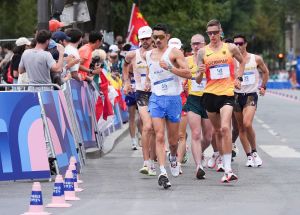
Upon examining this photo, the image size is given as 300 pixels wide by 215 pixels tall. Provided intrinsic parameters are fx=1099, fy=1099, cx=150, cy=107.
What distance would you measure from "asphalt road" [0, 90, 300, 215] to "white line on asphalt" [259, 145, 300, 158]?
35mm

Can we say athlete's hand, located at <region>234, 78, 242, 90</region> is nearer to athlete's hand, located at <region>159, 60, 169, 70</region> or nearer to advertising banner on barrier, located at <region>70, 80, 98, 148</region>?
athlete's hand, located at <region>159, 60, 169, 70</region>

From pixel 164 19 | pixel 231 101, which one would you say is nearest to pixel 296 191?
pixel 231 101

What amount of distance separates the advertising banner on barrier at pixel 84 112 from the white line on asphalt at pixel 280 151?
3.06 metres

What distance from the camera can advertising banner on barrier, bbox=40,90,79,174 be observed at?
13.9m

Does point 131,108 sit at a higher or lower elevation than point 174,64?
lower

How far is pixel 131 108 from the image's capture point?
19797mm

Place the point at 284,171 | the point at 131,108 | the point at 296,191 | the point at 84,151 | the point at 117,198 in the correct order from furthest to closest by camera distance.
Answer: the point at 131,108, the point at 84,151, the point at 284,171, the point at 296,191, the point at 117,198

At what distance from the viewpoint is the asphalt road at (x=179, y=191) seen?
35.7ft

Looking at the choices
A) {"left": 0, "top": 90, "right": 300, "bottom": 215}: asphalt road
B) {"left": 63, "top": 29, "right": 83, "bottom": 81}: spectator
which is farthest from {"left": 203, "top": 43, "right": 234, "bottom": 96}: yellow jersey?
{"left": 63, "top": 29, "right": 83, "bottom": 81}: spectator

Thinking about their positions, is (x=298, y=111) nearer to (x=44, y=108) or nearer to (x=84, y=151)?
(x=84, y=151)

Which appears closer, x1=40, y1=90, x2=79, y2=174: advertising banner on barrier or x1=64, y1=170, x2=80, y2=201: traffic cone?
x1=64, y1=170, x2=80, y2=201: traffic cone

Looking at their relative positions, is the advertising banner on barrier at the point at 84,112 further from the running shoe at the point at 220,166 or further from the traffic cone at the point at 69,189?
the traffic cone at the point at 69,189

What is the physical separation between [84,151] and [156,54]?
10.4ft

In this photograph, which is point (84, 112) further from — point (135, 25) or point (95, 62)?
point (135, 25)
